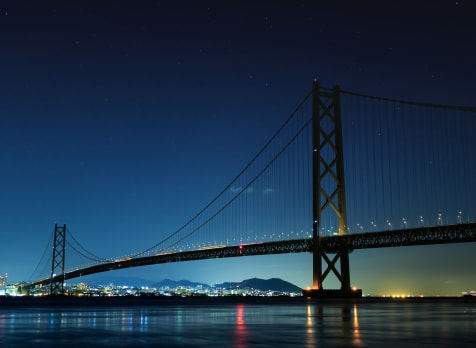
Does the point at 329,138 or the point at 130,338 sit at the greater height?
the point at 329,138

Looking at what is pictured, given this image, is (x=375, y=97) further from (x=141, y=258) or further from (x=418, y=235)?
(x=141, y=258)

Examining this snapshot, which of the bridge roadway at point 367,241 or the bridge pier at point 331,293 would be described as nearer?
the bridge roadway at point 367,241

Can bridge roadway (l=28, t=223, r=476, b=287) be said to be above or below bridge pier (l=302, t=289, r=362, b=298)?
above

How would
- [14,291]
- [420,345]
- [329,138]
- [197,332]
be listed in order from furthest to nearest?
[14,291]
[329,138]
[197,332]
[420,345]

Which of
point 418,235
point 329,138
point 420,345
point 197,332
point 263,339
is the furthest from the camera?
point 329,138

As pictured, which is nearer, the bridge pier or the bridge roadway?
the bridge roadway

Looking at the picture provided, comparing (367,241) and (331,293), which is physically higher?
(367,241)

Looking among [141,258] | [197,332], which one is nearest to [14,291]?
[141,258]

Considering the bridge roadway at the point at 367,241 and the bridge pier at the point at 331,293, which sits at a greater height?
the bridge roadway at the point at 367,241

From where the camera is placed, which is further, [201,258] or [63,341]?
[201,258]

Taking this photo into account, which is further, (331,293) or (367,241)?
(367,241)

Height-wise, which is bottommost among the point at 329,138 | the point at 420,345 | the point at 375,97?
the point at 420,345
